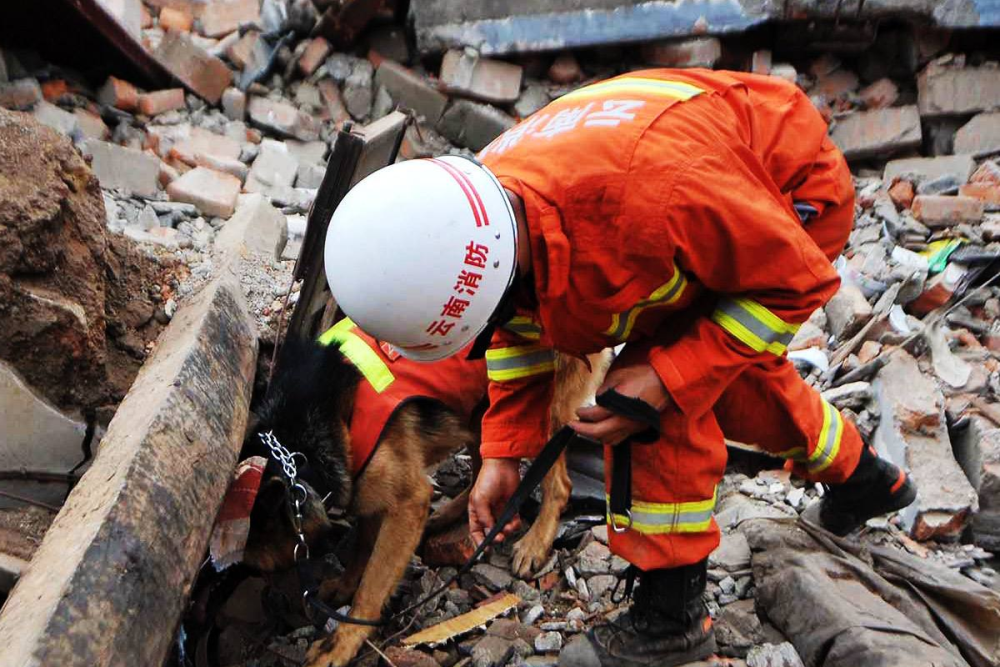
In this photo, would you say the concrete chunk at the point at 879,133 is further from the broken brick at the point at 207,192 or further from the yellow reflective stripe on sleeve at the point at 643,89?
the yellow reflective stripe on sleeve at the point at 643,89

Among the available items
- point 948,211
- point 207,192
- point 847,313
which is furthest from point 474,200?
point 948,211

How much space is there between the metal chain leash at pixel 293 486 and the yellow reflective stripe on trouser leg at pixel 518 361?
2.58ft

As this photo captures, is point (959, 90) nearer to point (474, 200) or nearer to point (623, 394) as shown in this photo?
point (623, 394)

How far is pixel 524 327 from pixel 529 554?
4.39ft

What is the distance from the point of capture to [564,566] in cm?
347

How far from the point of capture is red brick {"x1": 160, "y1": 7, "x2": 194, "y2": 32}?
22.5 ft

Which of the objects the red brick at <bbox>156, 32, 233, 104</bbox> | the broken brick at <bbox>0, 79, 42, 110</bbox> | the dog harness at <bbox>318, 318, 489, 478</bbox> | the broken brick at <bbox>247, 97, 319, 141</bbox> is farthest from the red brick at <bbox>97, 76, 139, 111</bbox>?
the dog harness at <bbox>318, 318, 489, 478</bbox>

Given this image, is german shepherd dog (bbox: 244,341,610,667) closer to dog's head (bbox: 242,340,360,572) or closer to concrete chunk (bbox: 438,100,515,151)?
dog's head (bbox: 242,340,360,572)

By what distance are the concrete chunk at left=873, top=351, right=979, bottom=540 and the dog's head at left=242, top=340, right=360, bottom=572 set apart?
218cm

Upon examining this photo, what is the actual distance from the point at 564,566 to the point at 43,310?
2045 mm

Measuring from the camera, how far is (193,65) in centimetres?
646

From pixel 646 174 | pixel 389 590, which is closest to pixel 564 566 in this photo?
pixel 389 590

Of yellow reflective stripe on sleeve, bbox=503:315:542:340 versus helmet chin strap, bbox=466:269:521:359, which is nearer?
helmet chin strap, bbox=466:269:521:359

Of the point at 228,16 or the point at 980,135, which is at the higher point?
the point at 228,16
